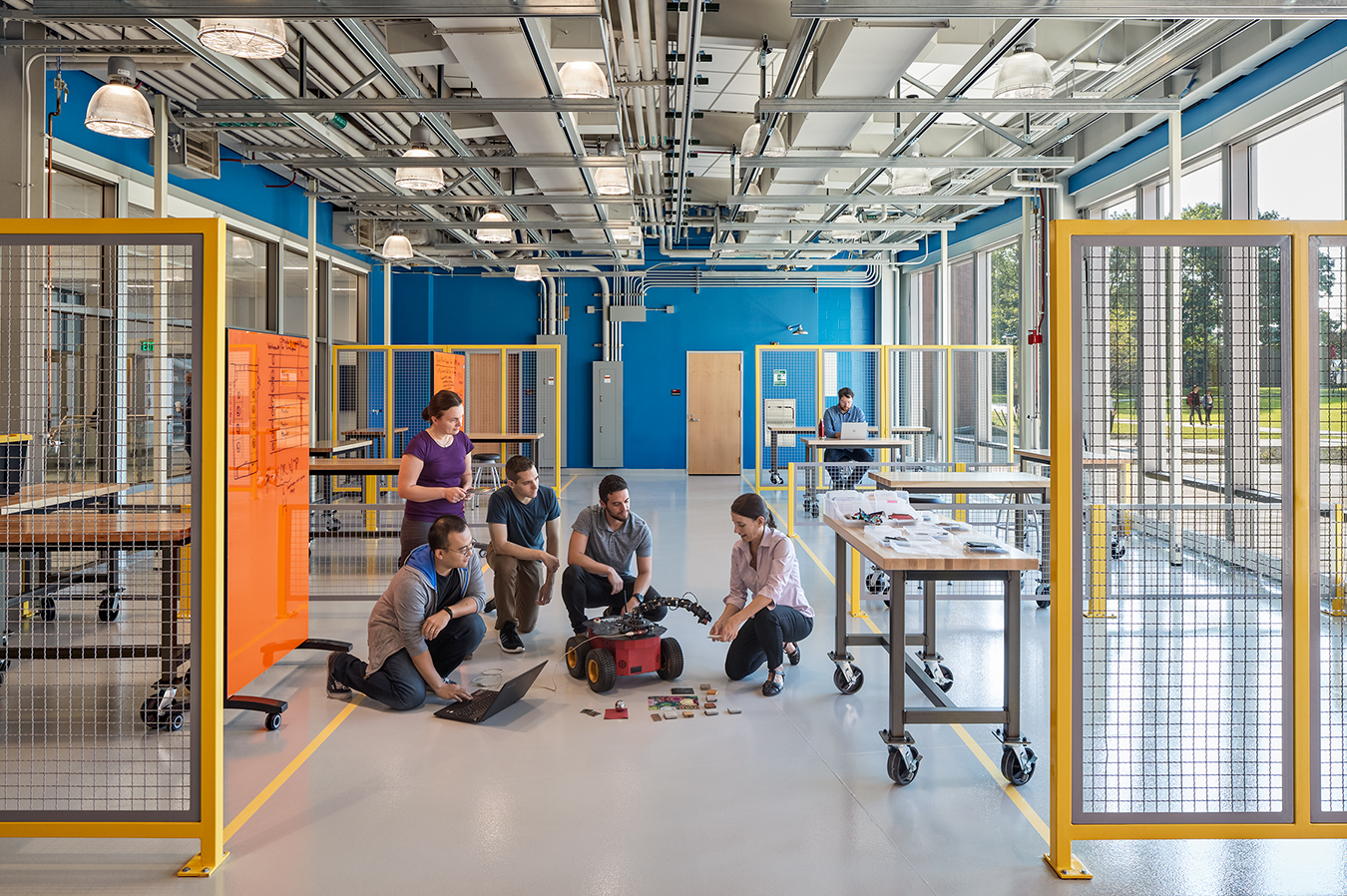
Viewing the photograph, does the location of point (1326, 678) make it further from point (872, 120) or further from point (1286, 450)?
point (872, 120)

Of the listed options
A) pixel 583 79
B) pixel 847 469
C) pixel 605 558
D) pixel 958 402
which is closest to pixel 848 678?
pixel 605 558

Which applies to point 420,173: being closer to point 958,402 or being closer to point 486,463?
point 486,463

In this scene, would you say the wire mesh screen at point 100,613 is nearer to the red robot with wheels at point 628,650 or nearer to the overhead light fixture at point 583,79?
the red robot with wheels at point 628,650

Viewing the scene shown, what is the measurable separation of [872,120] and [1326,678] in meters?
6.18

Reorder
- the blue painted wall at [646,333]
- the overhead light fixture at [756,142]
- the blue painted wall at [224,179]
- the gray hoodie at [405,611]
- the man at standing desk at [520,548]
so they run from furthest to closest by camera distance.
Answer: the blue painted wall at [646,333] < the blue painted wall at [224,179] < the overhead light fixture at [756,142] < the man at standing desk at [520,548] < the gray hoodie at [405,611]

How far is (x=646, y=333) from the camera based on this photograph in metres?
16.2

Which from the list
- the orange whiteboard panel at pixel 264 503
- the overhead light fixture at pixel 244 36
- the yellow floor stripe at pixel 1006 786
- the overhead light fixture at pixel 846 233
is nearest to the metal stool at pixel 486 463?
the orange whiteboard panel at pixel 264 503

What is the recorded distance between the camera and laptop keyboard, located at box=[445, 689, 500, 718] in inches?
161

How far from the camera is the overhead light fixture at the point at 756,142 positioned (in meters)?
7.04

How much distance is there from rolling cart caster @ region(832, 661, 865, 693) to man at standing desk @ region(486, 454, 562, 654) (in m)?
1.75

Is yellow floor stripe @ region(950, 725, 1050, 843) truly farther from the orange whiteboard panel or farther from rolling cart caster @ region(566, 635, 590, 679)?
the orange whiteboard panel

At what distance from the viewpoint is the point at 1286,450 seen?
2.85 metres

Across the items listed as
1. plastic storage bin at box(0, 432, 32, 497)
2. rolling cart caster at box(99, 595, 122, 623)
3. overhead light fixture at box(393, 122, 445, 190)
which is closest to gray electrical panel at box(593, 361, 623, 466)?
overhead light fixture at box(393, 122, 445, 190)

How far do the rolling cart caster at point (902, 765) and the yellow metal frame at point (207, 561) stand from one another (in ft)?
7.83
